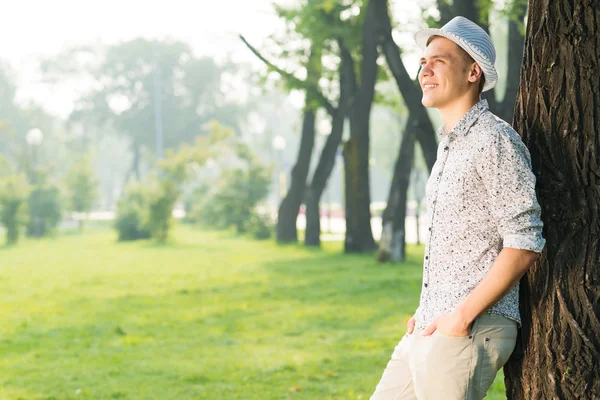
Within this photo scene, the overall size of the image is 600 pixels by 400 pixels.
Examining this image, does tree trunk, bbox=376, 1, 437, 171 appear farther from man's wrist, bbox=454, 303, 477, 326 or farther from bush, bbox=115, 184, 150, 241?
bush, bbox=115, 184, 150, 241

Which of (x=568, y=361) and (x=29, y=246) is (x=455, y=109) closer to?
(x=568, y=361)

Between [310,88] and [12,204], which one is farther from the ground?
[310,88]

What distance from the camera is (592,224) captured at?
335 cm

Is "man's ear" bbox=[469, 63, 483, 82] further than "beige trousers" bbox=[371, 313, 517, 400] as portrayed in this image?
Yes

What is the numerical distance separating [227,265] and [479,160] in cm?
1845

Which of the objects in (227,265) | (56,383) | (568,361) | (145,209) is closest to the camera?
(568,361)

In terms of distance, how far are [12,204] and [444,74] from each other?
107ft

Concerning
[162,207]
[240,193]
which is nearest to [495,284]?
[162,207]

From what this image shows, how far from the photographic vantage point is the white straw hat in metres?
3.26

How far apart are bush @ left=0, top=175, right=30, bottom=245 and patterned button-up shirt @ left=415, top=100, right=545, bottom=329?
3265 centimetres

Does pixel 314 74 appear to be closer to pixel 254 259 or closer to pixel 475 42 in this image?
pixel 254 259

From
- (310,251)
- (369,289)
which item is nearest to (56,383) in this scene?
(369,289)

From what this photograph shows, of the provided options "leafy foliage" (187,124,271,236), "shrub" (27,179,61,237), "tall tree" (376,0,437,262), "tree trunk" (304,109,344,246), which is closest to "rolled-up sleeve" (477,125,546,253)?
"tall tree" (376,0,437,262)

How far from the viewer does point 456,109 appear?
11.0ft
